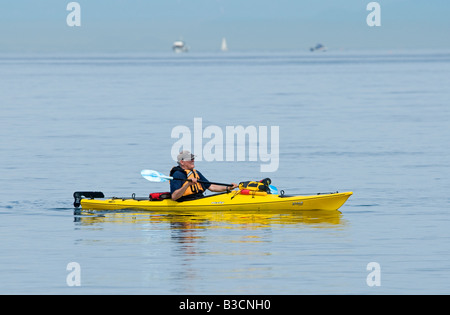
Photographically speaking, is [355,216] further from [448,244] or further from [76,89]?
[76,89]

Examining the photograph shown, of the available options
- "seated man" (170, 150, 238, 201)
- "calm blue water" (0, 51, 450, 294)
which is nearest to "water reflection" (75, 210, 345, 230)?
"calm blue water" (0, 51, 450, 294)

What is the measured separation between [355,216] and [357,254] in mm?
4233

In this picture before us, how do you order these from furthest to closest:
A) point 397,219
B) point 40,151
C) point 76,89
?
point 76,89 → point 40,151 → point 397,219

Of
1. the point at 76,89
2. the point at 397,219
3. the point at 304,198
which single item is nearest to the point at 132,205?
the point at 304,198

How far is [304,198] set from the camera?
2045 centimetres

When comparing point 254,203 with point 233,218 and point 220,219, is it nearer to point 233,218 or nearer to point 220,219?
point 233,218

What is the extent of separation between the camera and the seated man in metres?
20.0

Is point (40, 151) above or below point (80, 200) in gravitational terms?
above

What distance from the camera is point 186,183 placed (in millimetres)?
20406

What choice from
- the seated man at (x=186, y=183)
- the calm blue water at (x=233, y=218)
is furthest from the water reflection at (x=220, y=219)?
the seated man at (x=186, y=183)

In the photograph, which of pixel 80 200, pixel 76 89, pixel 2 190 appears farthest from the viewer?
pixel 76 89

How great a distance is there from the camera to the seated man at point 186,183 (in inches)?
789

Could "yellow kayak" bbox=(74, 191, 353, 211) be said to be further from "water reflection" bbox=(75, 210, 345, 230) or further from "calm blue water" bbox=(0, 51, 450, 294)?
"calm blue water" bbox=(0, 51, 450, 294)

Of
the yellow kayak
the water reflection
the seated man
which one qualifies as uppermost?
the seated man
